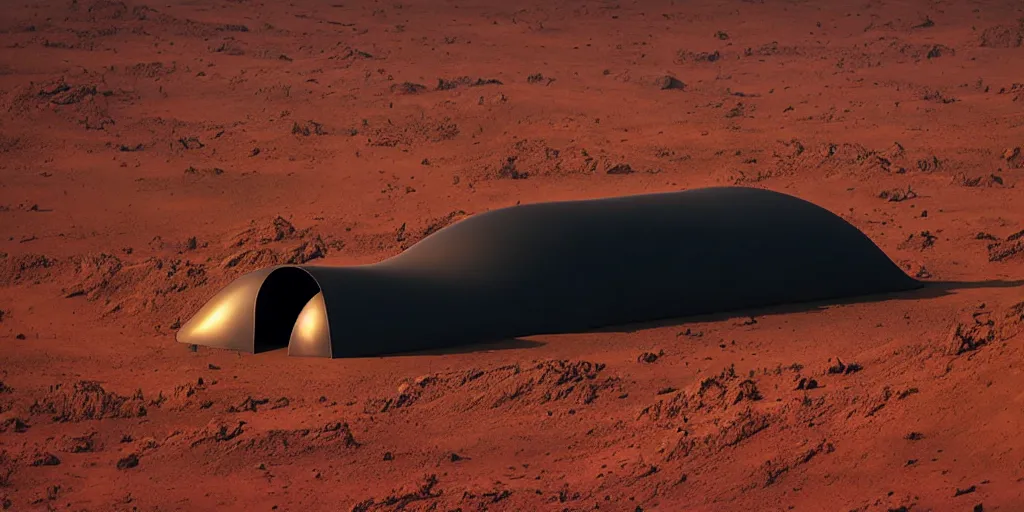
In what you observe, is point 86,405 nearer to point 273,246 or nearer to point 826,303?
point 273,246

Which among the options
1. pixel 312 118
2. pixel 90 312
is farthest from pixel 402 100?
pixel 90 312

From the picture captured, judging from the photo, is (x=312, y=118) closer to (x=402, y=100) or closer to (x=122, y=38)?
(x=402, y=100)

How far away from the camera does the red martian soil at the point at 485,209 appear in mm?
9062

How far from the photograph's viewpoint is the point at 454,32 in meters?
34.4

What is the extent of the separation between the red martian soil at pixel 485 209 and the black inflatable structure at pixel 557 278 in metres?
0.26

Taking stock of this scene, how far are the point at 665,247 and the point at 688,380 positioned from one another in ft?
9.25

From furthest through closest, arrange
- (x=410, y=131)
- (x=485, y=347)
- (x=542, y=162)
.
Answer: (x=410, y=131) < (x=542, y=162) < (x=485, y=347)

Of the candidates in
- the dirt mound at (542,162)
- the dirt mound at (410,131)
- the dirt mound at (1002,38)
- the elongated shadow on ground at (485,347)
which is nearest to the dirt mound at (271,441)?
the elongated shadow on ground at (485,347)

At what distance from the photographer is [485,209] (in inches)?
771

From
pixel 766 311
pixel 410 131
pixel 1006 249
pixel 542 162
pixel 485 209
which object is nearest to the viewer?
pixel 766 311

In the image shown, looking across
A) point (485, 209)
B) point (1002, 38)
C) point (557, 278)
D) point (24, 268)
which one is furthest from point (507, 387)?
point (1002, 38)

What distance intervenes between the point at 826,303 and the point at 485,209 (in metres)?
6.55

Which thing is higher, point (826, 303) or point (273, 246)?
point (273, 246)

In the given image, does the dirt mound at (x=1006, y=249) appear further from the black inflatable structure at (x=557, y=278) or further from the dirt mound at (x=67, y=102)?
the dirt mound at (x=67, y=102)
